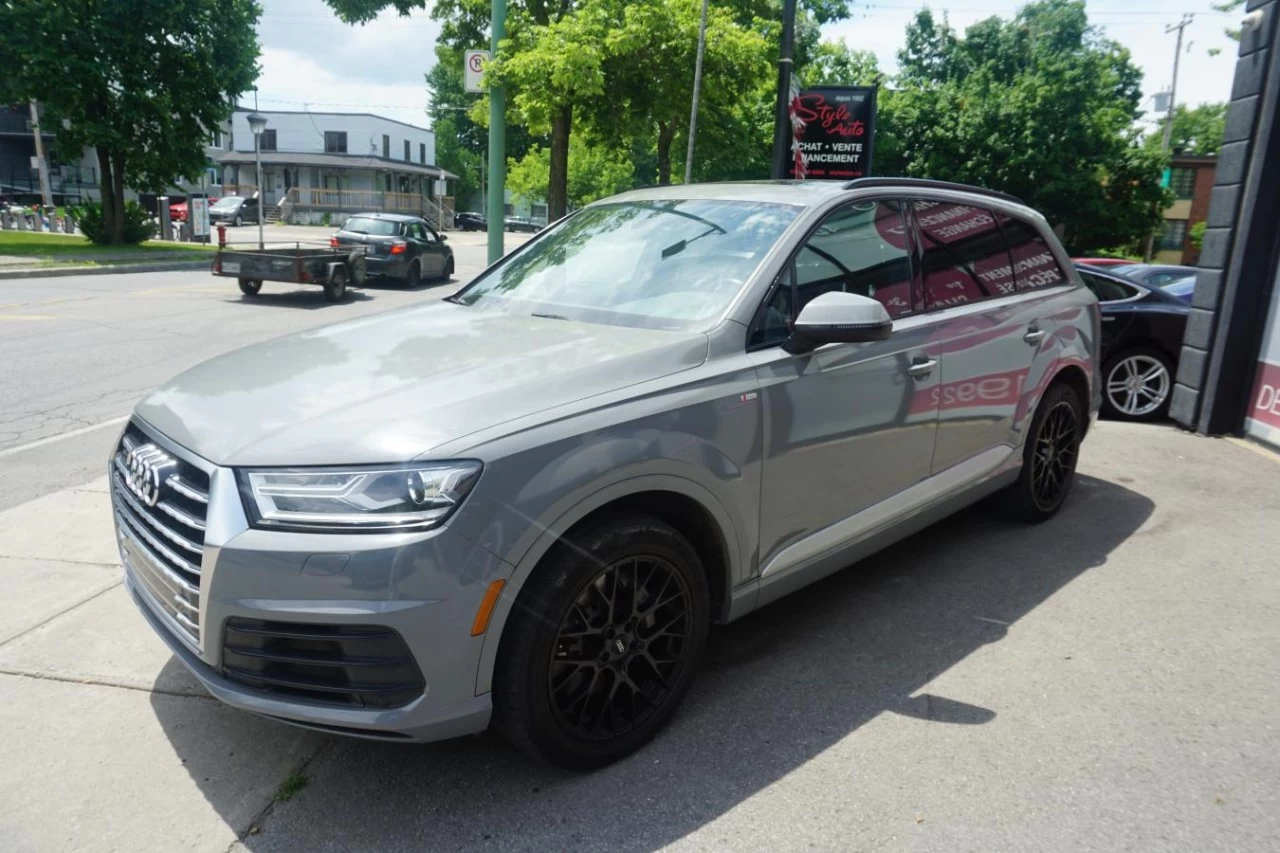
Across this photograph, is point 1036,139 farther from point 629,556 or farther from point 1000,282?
point 629,556

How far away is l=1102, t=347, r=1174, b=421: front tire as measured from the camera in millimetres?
8703

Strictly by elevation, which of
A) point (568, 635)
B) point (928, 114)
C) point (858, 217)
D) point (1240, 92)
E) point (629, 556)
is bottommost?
point (568, 635)

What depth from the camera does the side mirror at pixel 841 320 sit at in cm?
326

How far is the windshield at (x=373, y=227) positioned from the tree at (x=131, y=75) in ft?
29.6

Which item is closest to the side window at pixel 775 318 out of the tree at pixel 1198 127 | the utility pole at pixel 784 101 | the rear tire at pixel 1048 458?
the rear tire at pixel 1048 458

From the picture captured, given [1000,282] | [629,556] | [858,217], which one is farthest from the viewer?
[1000,282]

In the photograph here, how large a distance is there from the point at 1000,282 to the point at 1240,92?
4604 millimetres

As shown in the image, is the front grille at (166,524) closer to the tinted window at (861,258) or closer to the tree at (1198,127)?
the tinted window at (861,258)

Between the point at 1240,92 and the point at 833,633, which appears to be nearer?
the point at 833,633

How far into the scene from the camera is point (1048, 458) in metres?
5.30

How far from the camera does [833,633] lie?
3.97 m

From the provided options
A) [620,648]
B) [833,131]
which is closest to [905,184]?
[620,648]

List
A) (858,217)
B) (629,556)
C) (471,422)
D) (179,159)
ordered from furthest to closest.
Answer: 1. (179,159)
2. (858,217)
3. (629,556)
4. (471,422)

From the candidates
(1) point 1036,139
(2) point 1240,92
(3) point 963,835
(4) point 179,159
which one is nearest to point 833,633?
(3) point 963,835
